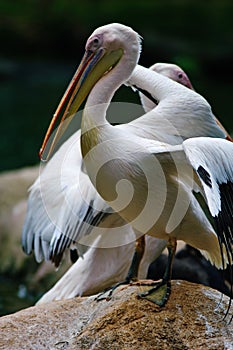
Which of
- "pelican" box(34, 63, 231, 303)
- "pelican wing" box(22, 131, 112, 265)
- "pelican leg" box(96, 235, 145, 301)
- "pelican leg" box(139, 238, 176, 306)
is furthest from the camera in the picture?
"pelican" box(34, 63, 231, 303)

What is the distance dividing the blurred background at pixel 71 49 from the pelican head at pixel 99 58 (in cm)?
691

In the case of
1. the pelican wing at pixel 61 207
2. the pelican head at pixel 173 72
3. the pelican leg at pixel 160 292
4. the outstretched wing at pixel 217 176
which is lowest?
the pelican wing at pixel 61 207

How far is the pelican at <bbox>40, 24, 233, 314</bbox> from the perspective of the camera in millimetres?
3459

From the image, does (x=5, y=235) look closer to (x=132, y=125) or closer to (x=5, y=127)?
(x=132, y=125)

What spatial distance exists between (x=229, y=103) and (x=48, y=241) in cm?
1098

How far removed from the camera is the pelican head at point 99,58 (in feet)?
12.8

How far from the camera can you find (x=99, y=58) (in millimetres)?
3957

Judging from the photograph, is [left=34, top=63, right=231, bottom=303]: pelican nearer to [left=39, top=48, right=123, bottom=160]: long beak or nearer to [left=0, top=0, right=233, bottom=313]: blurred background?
[left=39, top=48, right=123, bottom=160]: long beak

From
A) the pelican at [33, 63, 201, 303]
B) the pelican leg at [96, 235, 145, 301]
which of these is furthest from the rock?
the pelican at [33, 63, 201, 303]

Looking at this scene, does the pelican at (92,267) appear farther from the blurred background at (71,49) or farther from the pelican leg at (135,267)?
the blurred background at (71,49)

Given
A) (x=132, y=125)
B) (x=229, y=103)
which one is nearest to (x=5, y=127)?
(x=229, y=103)

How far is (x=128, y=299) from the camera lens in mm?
3689

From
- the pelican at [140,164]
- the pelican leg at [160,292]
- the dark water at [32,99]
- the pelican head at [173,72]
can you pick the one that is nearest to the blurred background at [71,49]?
the dark water at [32,99]

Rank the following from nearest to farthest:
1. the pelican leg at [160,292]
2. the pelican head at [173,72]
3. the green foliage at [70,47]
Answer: the pelican leg at [160,292] < the pelican head at [173,72] < the green foliage at [70,47]
